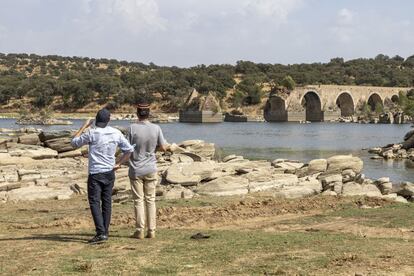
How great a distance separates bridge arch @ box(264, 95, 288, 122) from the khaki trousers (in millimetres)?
131974

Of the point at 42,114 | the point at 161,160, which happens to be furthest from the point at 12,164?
the point at 42,114

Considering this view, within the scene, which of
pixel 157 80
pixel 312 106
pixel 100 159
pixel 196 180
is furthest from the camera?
pixel 157 80

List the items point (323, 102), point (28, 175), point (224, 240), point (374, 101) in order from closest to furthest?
point (224, 240), point (28, 175), point (323, 102), point (374, 101)

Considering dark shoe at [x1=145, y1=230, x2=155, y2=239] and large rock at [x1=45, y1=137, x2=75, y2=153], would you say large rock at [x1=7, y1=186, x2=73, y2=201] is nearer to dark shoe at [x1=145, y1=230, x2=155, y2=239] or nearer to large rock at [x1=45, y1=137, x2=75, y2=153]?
dark shoe at [x1=145, y1=230, x2=155, y2=239]

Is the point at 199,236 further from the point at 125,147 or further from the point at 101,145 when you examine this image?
the point at 101,145

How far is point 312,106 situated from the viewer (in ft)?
494

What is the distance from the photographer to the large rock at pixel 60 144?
28203mm

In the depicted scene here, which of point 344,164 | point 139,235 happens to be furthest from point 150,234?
point 344,164

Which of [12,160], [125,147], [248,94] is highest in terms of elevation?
[248,94]

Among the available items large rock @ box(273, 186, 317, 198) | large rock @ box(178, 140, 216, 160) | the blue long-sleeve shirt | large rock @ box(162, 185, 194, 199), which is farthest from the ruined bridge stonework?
the blue long-sleeve shirt

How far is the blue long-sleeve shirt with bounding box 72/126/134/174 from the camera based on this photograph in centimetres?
965

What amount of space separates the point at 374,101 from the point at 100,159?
521 ft

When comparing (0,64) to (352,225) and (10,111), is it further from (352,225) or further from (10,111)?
(352,225)

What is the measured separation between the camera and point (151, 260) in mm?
8320
